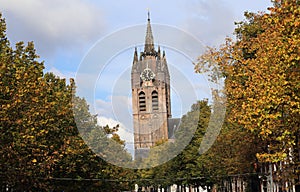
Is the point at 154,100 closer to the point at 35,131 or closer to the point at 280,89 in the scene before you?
the point at 35,131

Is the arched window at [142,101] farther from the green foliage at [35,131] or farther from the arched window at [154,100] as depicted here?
the green foliage at [35,131]

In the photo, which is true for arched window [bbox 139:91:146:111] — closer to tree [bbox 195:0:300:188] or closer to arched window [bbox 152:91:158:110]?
arched window [bbox 152:91:158:110]

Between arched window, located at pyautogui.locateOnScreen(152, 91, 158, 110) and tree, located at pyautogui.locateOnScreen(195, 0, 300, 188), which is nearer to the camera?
tree, located at pyautogui.locateOnScreen(195, 0, 300, 188)

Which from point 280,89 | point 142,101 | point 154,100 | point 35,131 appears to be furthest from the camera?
point 142,101

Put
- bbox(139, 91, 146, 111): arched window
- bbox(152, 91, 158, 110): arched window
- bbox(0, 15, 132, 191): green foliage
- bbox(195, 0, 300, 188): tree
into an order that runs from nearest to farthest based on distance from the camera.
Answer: bbox(195, 0, 300, 188): tree
bbox(0, 15, 132, 191): green foliage
bbox(152, 91, 158, 110): arched window
bbox(139, 91, 146, 111): arched window

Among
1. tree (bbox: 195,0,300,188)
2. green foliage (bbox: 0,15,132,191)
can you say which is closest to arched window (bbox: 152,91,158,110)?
green foliage (bbox: 0,15,132,191)

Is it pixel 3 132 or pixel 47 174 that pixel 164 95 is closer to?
pixel 47 174

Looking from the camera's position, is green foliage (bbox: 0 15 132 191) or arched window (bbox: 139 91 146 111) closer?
green foliage (bbox: 0 15 132 191)

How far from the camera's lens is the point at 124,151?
5525 centimetres

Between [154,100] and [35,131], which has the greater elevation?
[154,100]

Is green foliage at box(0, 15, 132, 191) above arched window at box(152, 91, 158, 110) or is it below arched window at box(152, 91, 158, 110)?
below

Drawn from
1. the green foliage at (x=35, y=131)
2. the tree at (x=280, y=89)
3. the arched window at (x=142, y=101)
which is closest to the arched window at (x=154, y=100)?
the arched window at (x=142, y=101)

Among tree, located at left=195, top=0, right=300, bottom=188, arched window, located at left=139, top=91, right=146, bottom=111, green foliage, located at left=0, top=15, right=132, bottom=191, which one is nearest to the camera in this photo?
tree, located at left=195, top=0, right=300, bottom=188

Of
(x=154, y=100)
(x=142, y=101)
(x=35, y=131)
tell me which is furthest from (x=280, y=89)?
(x=142, y=101)
